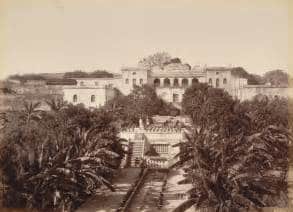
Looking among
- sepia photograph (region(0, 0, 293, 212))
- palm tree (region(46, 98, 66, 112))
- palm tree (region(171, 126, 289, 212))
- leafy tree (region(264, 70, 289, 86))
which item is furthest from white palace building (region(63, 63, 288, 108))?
palm tree (region(171, 126, 289, 212))

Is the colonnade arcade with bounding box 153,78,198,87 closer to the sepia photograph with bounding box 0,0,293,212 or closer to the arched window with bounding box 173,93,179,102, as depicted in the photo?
the arched window with bounding box 173,93,179,102

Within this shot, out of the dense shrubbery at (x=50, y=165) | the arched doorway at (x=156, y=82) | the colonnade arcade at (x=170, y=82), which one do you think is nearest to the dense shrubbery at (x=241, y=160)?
the dense shrubbery at (x=50, y=165)

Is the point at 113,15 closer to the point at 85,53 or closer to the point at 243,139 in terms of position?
the point at 85,53

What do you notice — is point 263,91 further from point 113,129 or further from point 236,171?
point 236,171

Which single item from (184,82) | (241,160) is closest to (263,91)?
(241,160)

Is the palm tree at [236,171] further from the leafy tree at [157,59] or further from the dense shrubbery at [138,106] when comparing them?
the dense shrubbery at [138,106]

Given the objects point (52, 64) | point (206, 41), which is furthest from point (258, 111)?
point (52, 64)
